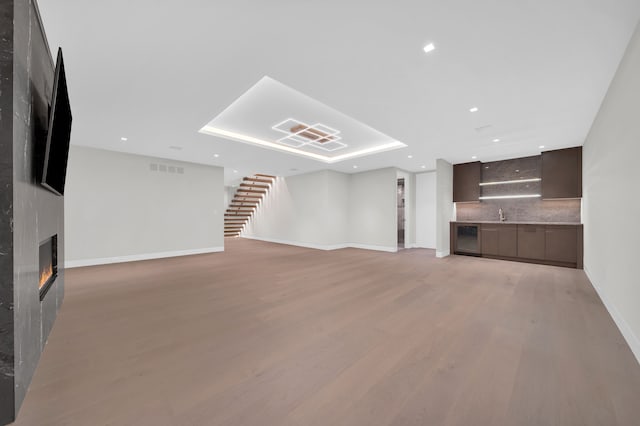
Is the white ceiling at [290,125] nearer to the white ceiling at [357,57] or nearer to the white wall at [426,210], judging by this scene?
the white ceiling at [357,57]

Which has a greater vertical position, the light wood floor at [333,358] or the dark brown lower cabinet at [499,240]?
the dark brown lower cabinet at [499,240]

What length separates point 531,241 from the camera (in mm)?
5902

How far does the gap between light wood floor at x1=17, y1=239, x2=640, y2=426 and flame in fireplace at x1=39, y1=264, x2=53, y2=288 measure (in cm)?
55

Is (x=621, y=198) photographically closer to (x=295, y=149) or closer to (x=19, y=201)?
(x=19, y=201)

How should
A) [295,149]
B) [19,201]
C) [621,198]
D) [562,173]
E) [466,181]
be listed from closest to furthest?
1. [19,201]
2. [621,198]
3. [562,173]
4. [295,149]
5. [466,181]

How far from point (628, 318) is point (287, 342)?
10.8 feet

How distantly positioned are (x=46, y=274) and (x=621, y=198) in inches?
239

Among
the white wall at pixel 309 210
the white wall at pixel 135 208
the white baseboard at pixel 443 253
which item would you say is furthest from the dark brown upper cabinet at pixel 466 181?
the white wall at pixel 135 208

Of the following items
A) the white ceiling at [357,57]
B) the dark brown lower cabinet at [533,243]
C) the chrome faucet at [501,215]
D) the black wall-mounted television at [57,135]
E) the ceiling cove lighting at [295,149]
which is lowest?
the dark brown lower cabinet at [533,243]

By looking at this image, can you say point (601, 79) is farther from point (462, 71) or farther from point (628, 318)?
point (628, 318)

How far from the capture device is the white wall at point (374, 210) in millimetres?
8031

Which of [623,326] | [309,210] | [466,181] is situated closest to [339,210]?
[309,210]

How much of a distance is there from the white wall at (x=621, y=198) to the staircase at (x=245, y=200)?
10.00 meters

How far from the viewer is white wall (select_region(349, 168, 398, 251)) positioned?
803cm
